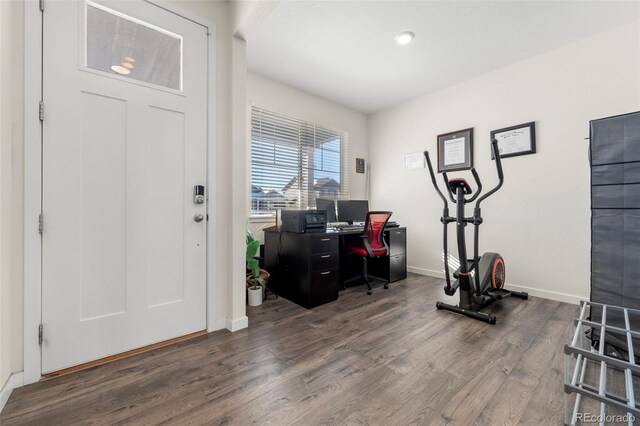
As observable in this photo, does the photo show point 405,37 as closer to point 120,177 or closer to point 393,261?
point 393,261

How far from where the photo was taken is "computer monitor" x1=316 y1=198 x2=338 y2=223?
3.42 metres

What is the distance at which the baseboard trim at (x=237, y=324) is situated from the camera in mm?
2037

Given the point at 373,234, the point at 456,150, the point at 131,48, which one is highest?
the point at 131,48

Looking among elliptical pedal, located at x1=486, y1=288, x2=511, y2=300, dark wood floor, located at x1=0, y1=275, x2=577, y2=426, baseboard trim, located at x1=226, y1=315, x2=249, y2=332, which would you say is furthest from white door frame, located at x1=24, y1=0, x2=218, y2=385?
elliptical pedal, located at x1=486, y1=288, x2=511, y2=300

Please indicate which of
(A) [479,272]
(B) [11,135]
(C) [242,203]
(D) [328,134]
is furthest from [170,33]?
(A) [479,272]

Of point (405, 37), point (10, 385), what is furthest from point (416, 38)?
point (10, 385)

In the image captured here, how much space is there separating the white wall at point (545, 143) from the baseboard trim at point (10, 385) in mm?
3932

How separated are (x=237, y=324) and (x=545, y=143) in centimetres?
352

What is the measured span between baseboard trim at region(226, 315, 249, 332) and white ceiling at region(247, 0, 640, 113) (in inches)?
100

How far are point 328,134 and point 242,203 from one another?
7.50ft

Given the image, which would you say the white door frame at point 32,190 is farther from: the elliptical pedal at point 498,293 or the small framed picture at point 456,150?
the small framed picture at point 456,150

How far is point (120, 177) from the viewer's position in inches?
65.7

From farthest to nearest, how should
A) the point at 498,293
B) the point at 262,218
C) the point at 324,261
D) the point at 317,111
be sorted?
the point at 317,111 < the point at 262,218 < the point at 498,293 < the point at 324,261

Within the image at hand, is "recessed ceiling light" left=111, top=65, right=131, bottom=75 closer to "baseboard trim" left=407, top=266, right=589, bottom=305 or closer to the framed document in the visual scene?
the framed document
